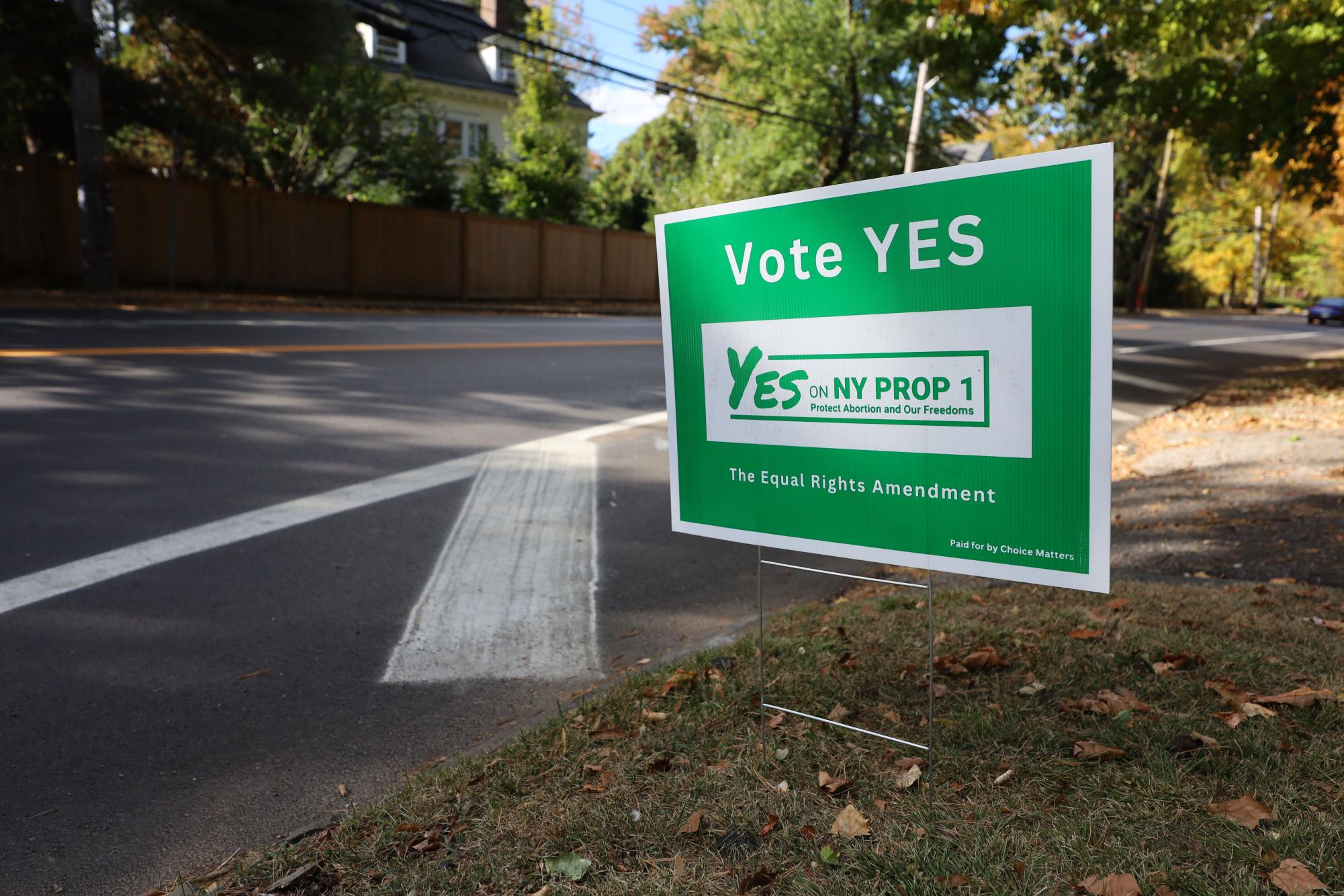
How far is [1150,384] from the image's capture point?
1482 cm

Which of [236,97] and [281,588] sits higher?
[236,97]

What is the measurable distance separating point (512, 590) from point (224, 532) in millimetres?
1773

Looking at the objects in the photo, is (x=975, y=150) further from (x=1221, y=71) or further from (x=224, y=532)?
(x=224, y=532)

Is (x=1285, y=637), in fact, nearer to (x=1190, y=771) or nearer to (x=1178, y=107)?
(x=1190, y=771)

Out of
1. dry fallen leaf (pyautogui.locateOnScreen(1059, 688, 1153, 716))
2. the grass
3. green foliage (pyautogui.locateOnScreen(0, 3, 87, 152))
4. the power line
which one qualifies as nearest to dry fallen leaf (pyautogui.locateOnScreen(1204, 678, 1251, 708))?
the grass

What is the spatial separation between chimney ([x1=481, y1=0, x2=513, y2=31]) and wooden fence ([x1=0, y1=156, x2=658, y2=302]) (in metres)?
16.2

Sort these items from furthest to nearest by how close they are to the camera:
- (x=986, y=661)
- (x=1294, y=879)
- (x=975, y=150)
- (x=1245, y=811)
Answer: (x=975, y=150) < (x=986, y=661) < (x=1245, y=811) < (x=1294, y=879)

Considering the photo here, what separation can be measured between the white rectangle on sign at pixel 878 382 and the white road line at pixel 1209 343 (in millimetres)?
18695

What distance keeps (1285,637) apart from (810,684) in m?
1.87

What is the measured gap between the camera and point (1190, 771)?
2746mm

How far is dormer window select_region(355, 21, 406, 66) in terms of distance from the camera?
39.3m

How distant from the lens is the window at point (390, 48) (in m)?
40.5

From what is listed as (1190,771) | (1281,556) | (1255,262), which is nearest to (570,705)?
(1190,771)

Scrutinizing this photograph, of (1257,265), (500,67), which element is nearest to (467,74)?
(500,67)
